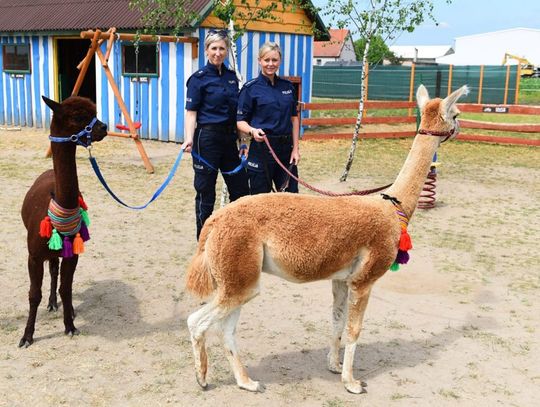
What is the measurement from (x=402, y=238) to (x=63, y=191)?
250 centimetres

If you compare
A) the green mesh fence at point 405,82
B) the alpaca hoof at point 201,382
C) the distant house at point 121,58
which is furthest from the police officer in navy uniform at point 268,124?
the green mesh fence at point 405,82

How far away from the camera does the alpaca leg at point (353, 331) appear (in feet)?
13.5

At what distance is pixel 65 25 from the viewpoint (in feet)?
57.0

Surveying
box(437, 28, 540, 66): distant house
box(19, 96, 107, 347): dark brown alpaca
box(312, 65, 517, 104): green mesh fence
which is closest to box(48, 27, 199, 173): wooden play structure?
box(19, 96, 107, 347): dark brown alpaca

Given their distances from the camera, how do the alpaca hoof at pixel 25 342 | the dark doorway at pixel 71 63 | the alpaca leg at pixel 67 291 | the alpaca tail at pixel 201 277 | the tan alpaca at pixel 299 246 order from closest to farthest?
the tan alpaca at pixel 299 246
the alpaca tail at pixel 201 277
the alpaca hoof at pixel 25 342
the alpaca leg at pixel 67 291
the dark doorway at pixel 71 63

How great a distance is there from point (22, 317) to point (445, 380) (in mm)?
3482

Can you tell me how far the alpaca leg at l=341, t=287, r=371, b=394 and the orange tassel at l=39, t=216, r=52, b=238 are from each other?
228 centimetres

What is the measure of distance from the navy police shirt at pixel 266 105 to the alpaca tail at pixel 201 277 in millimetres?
2041

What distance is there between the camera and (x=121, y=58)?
651 inches

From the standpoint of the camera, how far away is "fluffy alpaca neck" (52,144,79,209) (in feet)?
14.8

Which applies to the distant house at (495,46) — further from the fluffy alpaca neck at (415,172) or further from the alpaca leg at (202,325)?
the alpaca leg at (202,325)

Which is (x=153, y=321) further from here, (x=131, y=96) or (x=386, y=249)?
(x=131, y=96)

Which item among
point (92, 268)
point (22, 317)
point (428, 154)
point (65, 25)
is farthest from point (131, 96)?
point (428, 154)

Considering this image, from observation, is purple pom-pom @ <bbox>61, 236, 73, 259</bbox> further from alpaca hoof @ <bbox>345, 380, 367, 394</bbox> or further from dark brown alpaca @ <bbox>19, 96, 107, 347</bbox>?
alpaca hoof @ <bbox>345, 380, 367, 394</bbox>
